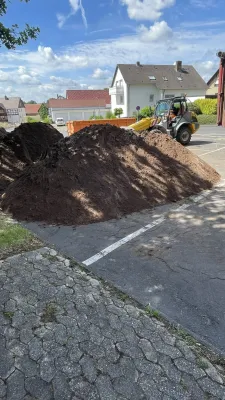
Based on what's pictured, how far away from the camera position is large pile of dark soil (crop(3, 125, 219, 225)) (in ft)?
18.5

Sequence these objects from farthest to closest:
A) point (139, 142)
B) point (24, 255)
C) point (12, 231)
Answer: point (139, 142)
point (12, 231)
point (24, 255)

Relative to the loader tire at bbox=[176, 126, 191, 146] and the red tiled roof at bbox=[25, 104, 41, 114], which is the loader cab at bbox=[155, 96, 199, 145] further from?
the red tiled roof at bbox=[25, 104, 41, 114]

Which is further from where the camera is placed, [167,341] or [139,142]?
[139,142]

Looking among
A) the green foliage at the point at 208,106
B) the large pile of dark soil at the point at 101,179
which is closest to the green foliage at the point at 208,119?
the green foliage at the point at 208,106

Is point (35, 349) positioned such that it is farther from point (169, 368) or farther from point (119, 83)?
point (119, 83)

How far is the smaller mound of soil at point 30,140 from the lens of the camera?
9.87m

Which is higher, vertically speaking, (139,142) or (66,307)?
(139,142)

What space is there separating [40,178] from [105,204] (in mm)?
1622

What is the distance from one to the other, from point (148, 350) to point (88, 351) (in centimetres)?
52

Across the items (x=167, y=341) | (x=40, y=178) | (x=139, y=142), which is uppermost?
(x=139, y=142)

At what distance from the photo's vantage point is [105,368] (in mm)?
2211

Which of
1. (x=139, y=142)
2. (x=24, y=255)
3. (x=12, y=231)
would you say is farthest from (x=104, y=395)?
(x=139, y=142)

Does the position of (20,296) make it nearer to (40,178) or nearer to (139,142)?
(40,178)

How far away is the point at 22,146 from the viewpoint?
32.9 feet
